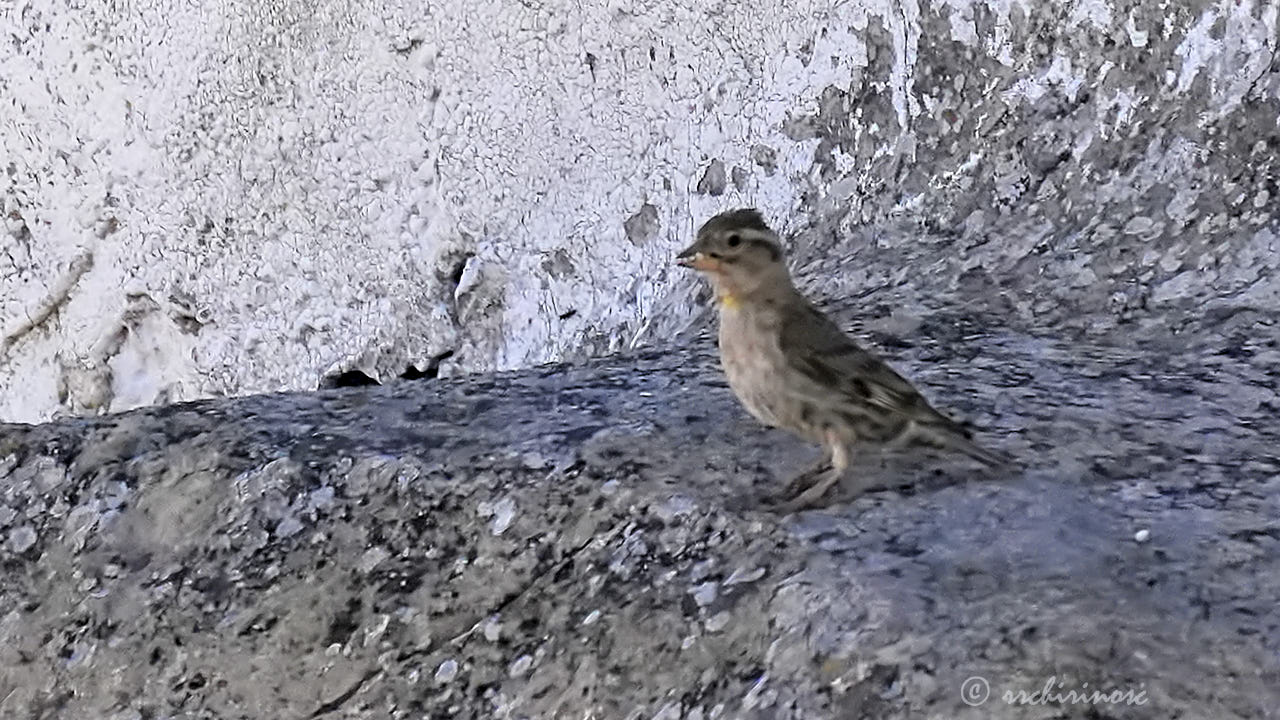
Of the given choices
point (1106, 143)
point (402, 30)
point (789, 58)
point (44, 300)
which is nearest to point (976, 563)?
point (1106, 143)

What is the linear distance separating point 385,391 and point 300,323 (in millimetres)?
2409

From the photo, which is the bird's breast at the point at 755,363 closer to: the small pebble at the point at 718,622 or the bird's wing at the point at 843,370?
the bird's wing at the point at 843,370

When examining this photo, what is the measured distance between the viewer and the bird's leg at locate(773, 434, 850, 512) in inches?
122

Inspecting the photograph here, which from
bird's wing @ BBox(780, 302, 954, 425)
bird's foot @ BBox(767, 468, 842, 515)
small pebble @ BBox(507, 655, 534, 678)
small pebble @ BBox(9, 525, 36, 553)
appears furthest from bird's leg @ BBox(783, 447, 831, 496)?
small pebble @ BBox(9, 525, 36, 553)

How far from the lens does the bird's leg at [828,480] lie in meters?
3.11

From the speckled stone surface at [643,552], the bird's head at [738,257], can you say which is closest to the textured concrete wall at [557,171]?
the speckled stone surface at [643,552]

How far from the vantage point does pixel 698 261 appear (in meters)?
3.63

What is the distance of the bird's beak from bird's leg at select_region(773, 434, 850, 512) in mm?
467

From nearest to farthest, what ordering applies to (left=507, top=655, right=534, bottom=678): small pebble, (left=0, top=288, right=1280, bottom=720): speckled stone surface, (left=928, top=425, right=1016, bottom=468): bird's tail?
1. (left=0, top=288, right=1280, bottom=720): speckled stone surface
2. (left=507, top=655, right=534, bottom=678): small pebble
3. (left=928, top=425, right=1016, bottom=468): bird's tail

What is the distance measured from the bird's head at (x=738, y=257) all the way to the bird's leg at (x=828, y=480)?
38cm

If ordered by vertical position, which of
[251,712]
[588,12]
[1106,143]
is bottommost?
[251,712]

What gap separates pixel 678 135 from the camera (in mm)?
5430

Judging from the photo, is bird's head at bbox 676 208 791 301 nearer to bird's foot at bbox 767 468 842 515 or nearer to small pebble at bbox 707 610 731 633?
bird's foot at bbox 767 468 842 515

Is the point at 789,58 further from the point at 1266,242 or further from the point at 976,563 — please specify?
the point at 976,563
